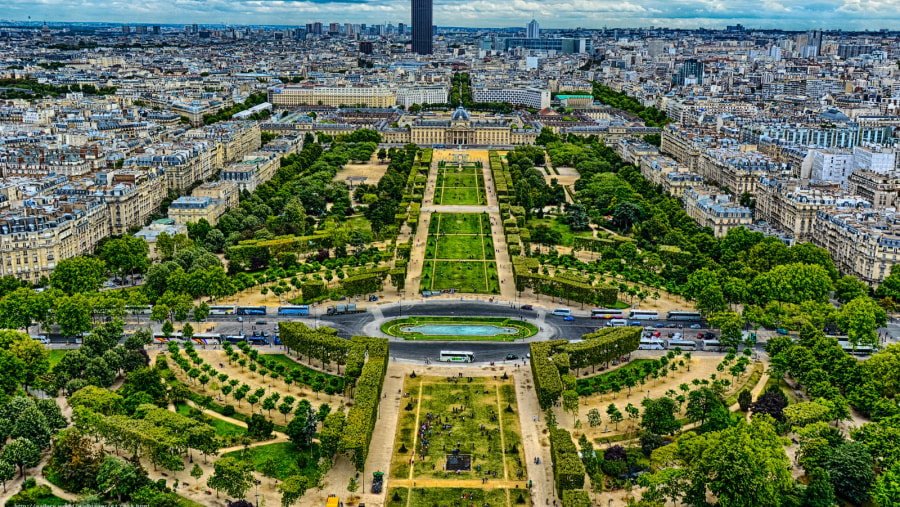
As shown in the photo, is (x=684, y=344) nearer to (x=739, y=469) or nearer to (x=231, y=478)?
(x=739, y=469)

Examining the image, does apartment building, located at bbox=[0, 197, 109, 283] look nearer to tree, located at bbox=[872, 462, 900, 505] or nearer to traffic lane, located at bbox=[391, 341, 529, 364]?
traffic lane, located at bbox=[391, 341, 529, 364]

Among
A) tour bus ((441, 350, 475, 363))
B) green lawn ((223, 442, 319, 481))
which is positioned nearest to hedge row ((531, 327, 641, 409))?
tour bus ((441, 350, 475, 363))

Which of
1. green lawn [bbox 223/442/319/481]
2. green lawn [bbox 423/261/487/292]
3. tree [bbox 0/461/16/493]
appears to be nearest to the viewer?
A: tree [bbox 0/461/16/493]

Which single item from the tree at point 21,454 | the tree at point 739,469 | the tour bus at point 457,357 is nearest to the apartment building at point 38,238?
the tree at point 21,454

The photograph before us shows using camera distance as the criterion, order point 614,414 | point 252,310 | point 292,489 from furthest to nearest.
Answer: point 252,310 < point 614,414 < point 292,489

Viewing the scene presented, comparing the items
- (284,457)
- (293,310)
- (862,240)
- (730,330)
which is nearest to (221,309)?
(293,310)

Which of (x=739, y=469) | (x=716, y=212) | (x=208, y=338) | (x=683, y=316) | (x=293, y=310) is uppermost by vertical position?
(x=716, y=212)
